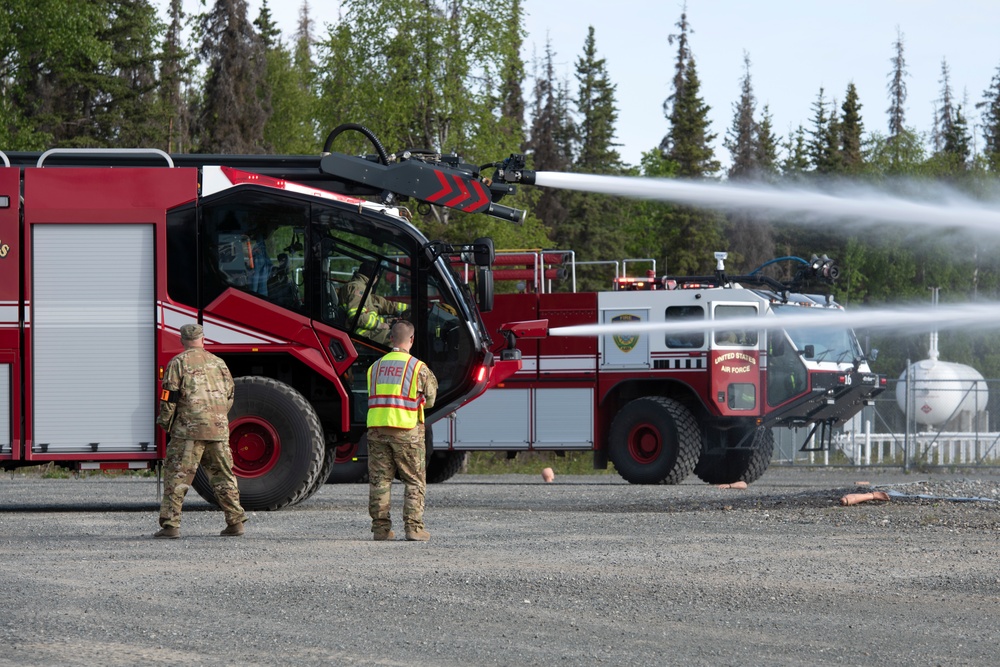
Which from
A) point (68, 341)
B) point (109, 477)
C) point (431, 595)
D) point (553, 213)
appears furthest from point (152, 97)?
point (431, 595)

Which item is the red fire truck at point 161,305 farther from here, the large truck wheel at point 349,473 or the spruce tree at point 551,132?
the spruce tree at point 551,132

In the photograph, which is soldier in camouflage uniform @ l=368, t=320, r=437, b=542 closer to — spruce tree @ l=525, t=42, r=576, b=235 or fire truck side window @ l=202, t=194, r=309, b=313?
fire truck side window @ l=202, t=194, r=309, b=313

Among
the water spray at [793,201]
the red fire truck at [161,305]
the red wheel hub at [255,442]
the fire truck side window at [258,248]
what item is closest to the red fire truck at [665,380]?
the water spray at [793,201]

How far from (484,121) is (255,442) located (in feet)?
91.6

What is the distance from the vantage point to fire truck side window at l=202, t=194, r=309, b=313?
43.4 feet

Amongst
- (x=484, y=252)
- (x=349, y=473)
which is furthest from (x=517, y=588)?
(x=349, y=473)

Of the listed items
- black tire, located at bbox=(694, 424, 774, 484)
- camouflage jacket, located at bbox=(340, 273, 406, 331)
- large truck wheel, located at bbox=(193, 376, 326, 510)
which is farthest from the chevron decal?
black tire, located at bbox=(694, 424, 774, 484)

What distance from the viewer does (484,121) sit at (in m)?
40.2

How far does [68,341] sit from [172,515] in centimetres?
302

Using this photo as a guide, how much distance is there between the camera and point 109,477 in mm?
24359

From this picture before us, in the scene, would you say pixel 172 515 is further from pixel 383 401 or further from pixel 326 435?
pixel 326 435

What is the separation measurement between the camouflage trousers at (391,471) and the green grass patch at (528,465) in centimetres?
1448

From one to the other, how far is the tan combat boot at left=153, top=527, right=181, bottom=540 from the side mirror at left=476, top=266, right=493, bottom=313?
11.6ft

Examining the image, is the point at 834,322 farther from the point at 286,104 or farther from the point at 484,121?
the point at 286,104
